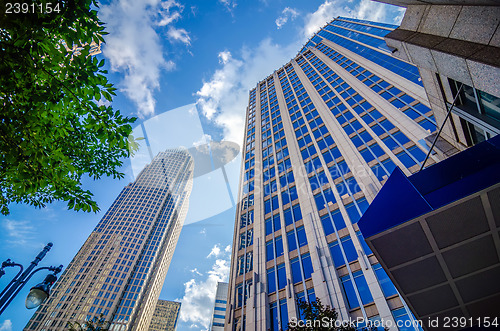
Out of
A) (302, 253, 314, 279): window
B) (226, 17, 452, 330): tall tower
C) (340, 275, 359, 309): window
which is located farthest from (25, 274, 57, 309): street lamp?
(302, 253, 314, 279): window

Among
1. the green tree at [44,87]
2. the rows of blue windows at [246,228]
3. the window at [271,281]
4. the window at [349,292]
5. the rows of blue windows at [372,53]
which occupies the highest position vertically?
the rows of blue windows at [372,53]

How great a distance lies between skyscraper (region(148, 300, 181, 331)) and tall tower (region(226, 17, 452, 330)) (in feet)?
517

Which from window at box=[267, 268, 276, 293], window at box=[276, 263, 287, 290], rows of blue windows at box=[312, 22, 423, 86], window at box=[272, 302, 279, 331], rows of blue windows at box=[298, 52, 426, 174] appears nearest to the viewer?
window at box=[272, 302, 279, 331]

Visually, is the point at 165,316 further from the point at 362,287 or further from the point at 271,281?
the point at 362,287

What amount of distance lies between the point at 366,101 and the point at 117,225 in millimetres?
124640

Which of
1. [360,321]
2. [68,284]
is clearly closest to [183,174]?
[68,284]

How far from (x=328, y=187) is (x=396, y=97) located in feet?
48.5

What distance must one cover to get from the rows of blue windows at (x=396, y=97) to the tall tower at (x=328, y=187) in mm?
133

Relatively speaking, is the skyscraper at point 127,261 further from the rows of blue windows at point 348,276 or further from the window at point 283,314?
the rows of blue windows at point 348,276

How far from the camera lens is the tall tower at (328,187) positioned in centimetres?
1772

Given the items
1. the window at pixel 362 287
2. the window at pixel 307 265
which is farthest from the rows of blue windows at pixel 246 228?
the window at pixel 362 287

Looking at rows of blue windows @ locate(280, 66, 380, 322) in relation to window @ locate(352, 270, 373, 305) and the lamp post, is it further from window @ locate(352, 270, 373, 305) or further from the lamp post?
the lamp post

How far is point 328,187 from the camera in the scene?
25.1m

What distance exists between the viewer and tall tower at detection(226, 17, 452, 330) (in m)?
17.7
